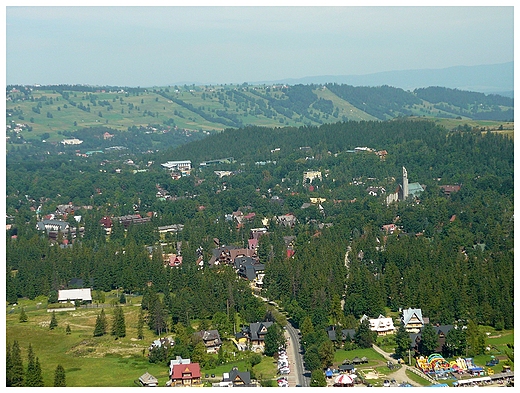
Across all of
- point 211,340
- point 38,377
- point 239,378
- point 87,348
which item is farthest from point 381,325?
point 38,377

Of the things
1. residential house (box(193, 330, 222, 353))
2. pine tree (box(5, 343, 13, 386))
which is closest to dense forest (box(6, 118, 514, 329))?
residential house (box(193, 330, 222, 353))

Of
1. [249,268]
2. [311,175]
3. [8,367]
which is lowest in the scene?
[8,367]

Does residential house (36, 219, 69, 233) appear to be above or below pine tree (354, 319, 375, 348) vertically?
above

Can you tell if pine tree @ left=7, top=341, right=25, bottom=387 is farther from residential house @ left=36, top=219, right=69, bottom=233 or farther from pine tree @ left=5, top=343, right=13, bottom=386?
residential house @ left=36, top=219, right=69, bottom=233

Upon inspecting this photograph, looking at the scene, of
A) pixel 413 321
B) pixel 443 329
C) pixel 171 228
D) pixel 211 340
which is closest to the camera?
pixel 443 329

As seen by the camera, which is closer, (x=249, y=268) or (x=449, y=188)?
(x=249, y=268)

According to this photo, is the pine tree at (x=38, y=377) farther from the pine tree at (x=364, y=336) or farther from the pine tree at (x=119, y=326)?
the pine tree at (x=364, y=336)

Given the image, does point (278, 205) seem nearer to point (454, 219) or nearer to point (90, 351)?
point (454, 219)

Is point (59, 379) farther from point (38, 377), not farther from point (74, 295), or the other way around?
point (74, 295)
